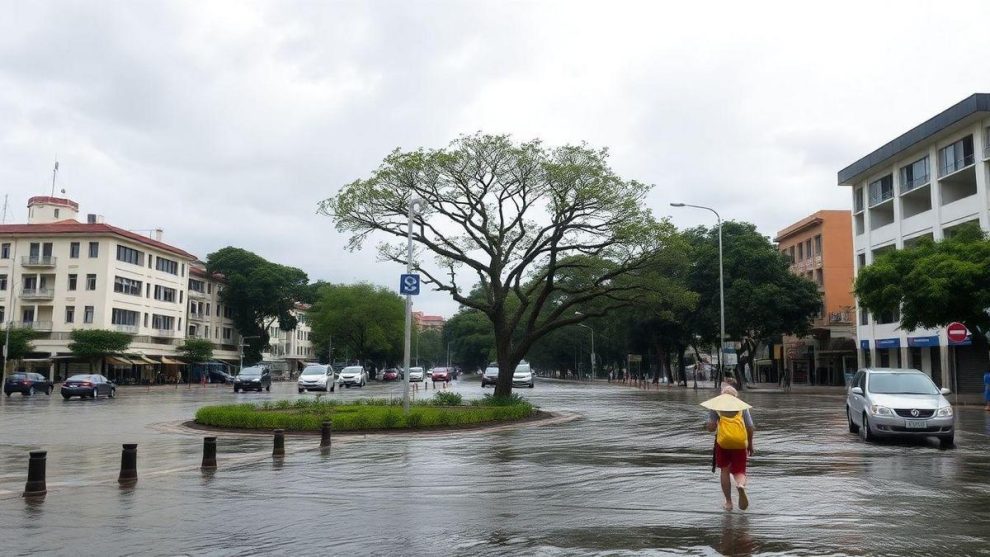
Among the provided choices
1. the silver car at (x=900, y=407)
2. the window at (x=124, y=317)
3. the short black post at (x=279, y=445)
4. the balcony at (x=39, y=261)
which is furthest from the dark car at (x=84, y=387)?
the silver car at (x=900, y=407)

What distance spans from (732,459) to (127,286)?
249ft

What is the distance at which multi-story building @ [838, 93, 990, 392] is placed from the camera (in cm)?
4309

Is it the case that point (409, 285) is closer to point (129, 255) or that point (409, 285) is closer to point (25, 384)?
point (25, 384)

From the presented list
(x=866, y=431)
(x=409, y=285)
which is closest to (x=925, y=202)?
Answer: (x=866, y=431)

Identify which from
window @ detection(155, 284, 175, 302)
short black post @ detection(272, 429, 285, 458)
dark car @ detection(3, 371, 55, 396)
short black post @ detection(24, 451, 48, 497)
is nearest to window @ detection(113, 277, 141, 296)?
window @ detection(155, 284, 175, 302)

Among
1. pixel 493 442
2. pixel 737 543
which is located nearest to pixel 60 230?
pixel 493 442

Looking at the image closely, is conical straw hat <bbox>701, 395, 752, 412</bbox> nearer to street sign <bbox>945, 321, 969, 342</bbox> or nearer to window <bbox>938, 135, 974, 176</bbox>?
street sign <bbox>945, 321, 969, 342</bbox>

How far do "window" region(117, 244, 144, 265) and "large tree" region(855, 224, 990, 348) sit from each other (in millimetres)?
63928

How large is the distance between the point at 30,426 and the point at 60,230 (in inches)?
2208

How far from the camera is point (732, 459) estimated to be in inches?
357

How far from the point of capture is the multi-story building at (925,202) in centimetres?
4309

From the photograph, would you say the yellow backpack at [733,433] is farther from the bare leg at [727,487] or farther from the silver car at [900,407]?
the silver car at [900,407]

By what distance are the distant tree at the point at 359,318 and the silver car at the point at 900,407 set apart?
76187mm

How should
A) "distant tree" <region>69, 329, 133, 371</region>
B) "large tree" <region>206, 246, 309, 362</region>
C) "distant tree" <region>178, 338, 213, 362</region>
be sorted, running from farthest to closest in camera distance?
"large tree" <region>206, 246, 309, 362</region>, "distant tree" <region>178, 338, 213, 362</region>, "distant tree" <region>69, 329, 133, 371</region>
